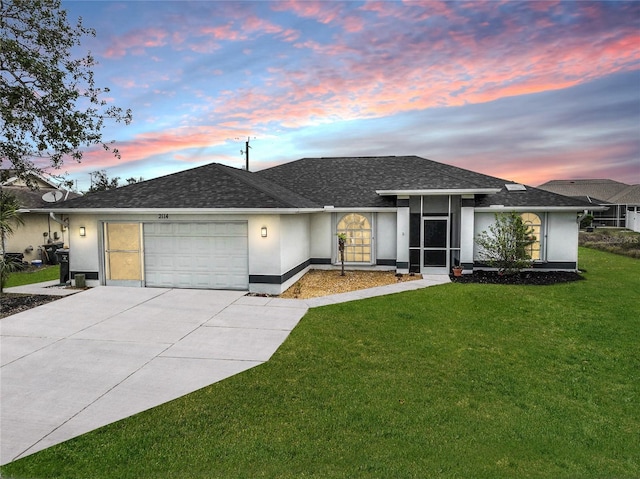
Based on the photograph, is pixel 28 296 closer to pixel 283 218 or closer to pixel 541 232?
pixel 283 218

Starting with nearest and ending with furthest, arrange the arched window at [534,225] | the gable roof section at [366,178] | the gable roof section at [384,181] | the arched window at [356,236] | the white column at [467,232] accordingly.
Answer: the white column at [467,232] → the gable roof section at [384,181] → the arched window at [534,225] → the gable roof section at [366,178] → the arched window at [356,236]

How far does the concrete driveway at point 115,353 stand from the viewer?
16.9 ft

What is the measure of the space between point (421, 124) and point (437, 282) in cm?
1212

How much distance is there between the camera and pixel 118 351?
7504mm

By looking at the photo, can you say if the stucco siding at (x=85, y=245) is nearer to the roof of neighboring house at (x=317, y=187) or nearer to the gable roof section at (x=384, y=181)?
the roof of neighboring house at (x=317, y=187)

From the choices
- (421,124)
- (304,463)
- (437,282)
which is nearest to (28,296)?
(304,463)

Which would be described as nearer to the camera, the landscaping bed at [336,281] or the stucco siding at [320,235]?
the landscaping bed at [336,281]

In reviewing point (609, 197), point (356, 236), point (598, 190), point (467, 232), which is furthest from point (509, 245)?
point (598, 190)

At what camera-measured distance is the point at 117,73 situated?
44.2 ft

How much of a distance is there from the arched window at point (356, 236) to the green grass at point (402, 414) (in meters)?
7.80

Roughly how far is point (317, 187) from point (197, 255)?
24.9 ft

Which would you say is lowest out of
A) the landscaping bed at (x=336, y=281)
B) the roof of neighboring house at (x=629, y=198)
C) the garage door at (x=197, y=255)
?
the landscaping bed at (x=336, y=281)

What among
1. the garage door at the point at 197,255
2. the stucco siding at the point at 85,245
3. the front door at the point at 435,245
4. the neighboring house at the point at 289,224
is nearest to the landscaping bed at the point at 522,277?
the neighboring house at the point at 289,224

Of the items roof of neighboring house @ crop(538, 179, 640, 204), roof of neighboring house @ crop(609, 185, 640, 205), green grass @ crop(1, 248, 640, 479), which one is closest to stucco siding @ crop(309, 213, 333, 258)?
green grass @ crop(1, 248, 640, 479)
